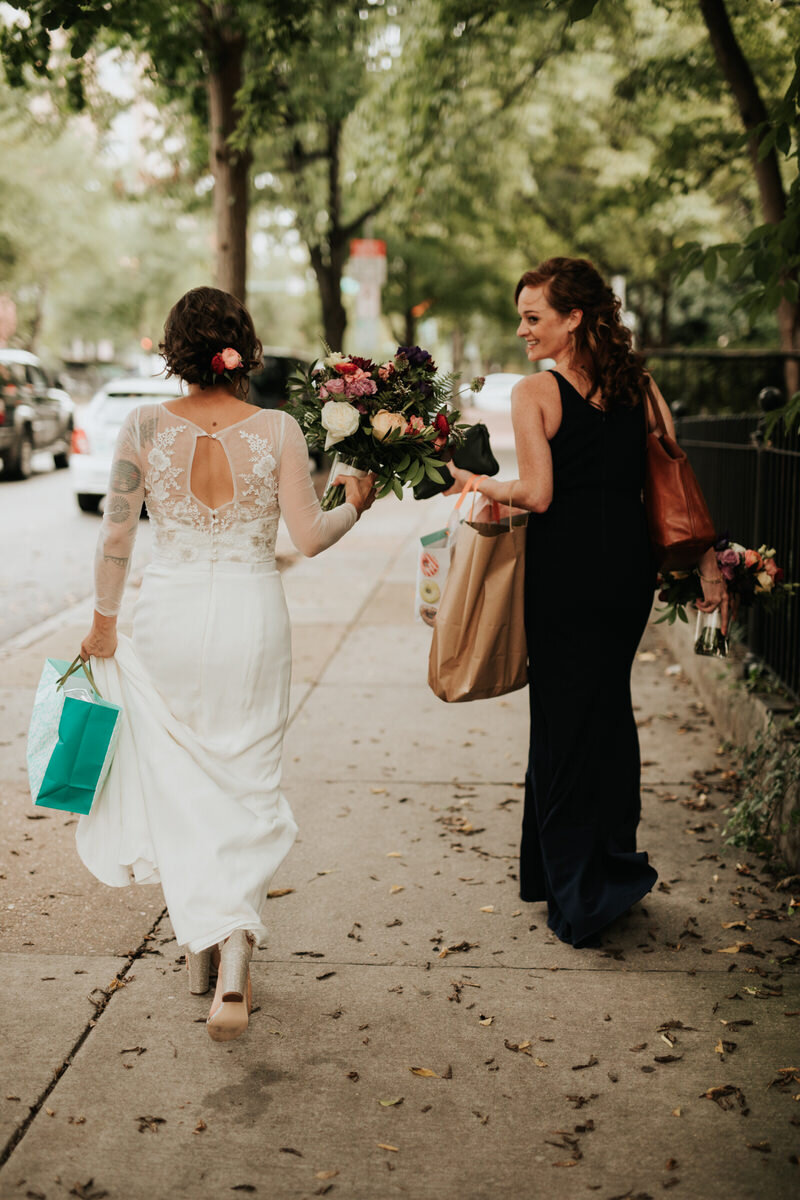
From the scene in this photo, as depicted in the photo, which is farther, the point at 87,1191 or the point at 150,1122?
the point at 150,1122

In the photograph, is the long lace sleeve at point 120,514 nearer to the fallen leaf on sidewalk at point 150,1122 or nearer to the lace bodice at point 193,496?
the lace bodice at point 193,496

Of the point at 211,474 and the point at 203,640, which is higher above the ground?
the point at 211,474

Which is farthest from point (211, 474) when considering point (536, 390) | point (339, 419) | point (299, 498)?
point (536, 390)

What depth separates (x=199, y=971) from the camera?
366 centimetres

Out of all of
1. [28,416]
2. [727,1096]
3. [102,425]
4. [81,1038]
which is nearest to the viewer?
[727,1096]

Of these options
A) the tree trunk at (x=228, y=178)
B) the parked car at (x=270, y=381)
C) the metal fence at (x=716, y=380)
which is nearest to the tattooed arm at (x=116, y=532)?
the tree trunk at (x=228, y=178)

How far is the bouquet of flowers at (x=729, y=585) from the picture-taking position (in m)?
4.29

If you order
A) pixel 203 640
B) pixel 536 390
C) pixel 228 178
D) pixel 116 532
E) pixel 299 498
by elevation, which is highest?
pixel 228 178

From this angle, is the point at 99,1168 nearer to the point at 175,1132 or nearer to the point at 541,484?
the point at 175,1132

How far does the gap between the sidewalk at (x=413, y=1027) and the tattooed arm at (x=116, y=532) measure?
1058 mm

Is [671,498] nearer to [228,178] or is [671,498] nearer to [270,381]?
[228,178]

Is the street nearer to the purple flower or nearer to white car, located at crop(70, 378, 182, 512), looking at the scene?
white car, located at crop(70, 378, 182, 512)

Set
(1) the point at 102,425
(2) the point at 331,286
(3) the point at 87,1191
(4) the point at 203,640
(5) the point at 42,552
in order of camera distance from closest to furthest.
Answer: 1. (3) the point at 87,1191
2. (4) the point at 203,640
3. (5) the point at 42,552
4. (1) the point at 102,425
5. (2) the point at 331,286

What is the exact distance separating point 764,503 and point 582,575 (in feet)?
9.45
